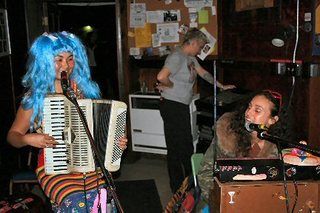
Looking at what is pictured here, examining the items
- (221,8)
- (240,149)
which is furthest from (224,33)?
(240,149)

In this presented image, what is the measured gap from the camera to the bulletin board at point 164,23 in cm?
447

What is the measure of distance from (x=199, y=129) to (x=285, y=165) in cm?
245

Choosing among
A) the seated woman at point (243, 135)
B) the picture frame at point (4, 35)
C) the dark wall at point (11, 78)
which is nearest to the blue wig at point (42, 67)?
the seated woman at point (243, 135)

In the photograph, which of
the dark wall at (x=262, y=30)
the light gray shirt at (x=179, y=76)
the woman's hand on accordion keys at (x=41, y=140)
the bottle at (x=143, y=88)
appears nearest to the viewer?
the woman's hand on accordion keys at (x=41, y=140)

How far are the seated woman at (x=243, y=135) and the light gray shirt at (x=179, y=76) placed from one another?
4.66 ft

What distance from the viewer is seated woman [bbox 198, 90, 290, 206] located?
211 cm

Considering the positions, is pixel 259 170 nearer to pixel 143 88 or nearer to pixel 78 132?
pixel 78 132

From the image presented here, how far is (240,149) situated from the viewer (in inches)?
83.4

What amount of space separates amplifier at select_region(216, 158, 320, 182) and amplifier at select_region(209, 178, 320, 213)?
0.09 ft

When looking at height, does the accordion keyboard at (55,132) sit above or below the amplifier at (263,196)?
above

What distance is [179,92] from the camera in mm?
Answer: 3639

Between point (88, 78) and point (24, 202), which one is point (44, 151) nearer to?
point (88, 78)

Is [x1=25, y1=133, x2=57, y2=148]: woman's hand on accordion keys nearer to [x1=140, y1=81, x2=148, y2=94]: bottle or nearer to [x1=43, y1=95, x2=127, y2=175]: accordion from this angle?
[x1=43, y1=95, x2=127, y2=175]: accordion

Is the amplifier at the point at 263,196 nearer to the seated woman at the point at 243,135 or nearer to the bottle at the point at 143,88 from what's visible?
the seated woman at the point at 243,135
